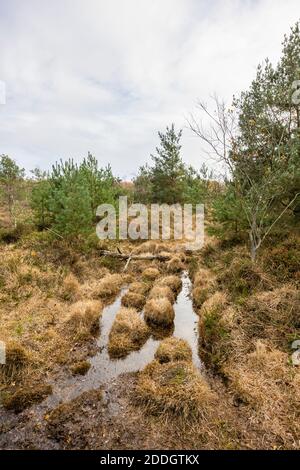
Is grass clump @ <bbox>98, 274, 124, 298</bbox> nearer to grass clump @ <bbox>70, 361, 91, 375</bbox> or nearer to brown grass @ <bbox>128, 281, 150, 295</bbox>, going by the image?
brown grass @ <bbox>128, 281, 150, 295</bbox>

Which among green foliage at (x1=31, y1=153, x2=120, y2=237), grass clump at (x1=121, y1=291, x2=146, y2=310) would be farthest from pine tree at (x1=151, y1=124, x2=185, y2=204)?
grass clump at (x1=121, y1=291, x2=146, y2=310)

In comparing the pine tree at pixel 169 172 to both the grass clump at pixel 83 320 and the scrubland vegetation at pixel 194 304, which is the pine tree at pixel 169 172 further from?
the grass clump at pixel 83 320

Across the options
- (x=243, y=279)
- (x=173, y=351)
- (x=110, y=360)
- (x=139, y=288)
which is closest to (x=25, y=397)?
(x=110, y=360)

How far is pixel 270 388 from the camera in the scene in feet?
18.2

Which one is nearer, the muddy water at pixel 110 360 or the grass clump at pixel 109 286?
the muddy water at pixel 110 360

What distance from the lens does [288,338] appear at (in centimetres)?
670

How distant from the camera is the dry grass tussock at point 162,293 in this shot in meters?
10.2

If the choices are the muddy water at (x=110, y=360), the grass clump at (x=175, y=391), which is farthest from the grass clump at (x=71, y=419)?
the grass clump at (x=175, y=391)

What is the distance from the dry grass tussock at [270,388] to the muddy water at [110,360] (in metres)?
1.19

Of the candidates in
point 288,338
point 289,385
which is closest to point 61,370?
point 289,385

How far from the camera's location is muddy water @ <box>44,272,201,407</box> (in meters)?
5.91
